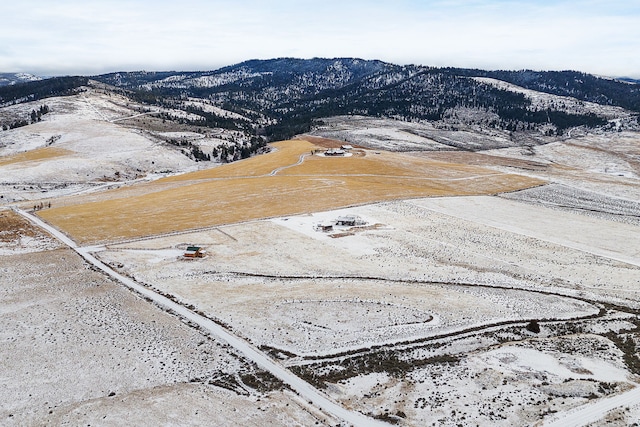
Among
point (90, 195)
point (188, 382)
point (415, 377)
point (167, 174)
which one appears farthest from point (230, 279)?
point (167, 174)

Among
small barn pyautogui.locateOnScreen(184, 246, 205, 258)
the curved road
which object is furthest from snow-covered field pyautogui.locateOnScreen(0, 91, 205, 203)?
the curved road

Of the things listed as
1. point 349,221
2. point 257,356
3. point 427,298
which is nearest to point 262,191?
point 349,221

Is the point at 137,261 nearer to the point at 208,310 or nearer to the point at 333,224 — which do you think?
the point at 208,310

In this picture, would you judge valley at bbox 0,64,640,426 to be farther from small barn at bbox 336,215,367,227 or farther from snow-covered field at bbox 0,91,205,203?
snow-covered field at bbox 0,91,205,203

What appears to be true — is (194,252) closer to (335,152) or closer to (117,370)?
(117,370)

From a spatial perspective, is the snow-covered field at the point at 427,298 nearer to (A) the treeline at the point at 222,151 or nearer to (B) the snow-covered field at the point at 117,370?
(B) the snow-covered field at the point at 117,370
